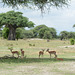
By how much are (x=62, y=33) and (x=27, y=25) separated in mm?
74137

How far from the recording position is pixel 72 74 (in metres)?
8.15

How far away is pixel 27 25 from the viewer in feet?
196

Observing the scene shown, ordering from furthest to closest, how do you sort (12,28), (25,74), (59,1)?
(12,28), (59,1), (25,74)

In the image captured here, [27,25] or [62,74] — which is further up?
[27,25]

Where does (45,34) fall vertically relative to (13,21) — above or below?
below

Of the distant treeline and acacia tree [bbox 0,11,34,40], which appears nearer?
acacia tree [bbox 0,11,34,40]

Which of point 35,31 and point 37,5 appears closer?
point 37,5

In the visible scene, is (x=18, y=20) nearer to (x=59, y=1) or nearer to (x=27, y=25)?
(x=27, y=25)

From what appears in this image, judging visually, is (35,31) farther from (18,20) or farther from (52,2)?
(52,2)

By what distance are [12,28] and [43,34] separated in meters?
57.6

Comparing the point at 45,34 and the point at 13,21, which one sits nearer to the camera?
the point at 13,21

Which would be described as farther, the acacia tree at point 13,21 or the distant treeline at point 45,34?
the distant treeline at point 45,34

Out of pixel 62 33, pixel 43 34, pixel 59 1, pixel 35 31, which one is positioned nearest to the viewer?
pixel 59 1

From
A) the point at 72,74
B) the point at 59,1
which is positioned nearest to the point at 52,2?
the point at 59,1
